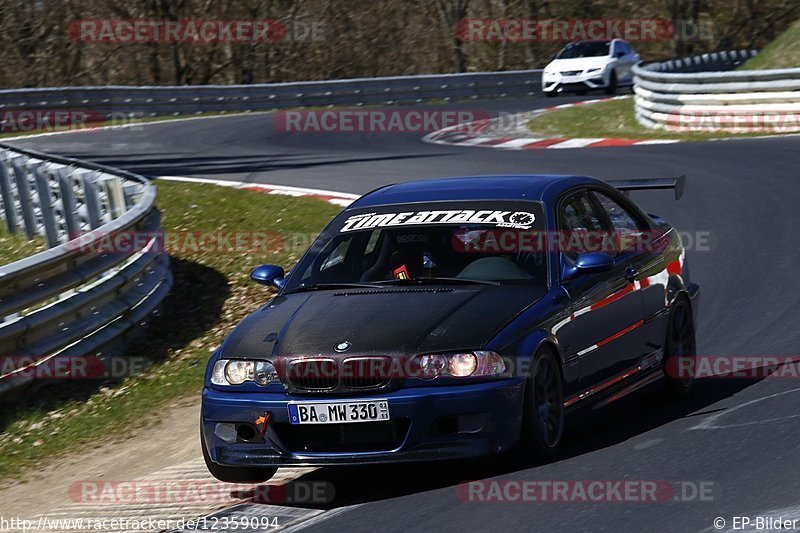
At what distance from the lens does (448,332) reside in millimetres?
6344

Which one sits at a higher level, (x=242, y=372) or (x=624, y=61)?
(x=242, y=372)

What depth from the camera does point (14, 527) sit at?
684cm

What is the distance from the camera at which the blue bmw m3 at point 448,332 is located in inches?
244

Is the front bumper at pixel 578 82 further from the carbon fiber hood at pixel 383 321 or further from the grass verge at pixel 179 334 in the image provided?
the carbon fiber hood at pixel 383 321

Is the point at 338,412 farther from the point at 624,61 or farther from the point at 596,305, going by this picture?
the point at 624,61

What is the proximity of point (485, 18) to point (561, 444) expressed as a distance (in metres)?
43.2

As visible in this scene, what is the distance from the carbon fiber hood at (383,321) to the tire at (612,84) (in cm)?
2598

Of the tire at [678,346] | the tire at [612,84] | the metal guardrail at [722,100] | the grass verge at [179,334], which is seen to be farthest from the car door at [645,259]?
the tire at [612,84]

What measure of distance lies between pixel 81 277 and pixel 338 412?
4712mm

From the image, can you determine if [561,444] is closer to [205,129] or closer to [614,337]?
[614,337]

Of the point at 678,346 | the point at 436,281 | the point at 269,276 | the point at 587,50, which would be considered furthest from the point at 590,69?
the point at 436,281

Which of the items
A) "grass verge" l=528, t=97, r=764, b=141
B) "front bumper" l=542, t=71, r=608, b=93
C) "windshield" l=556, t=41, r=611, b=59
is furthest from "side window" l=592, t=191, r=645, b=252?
"windshield" l=556, t=41, r=611, b=59

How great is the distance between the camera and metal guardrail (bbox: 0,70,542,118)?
106 feet

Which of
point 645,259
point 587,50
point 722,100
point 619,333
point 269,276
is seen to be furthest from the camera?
point 587,50
